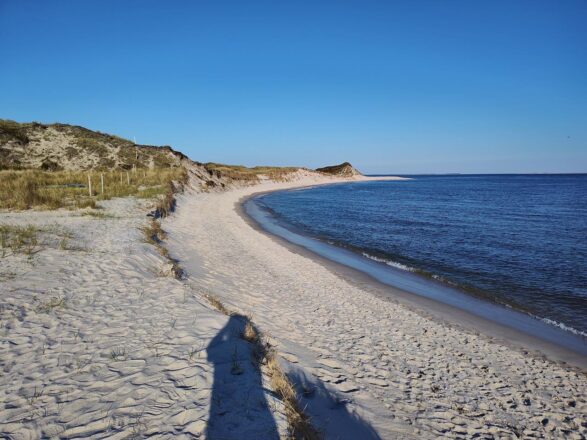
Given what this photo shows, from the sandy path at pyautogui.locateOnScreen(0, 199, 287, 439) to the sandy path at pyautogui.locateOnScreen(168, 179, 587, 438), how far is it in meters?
1.24

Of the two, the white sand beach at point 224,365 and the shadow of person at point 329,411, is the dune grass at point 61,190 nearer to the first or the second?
the white sand beach at point 224,365

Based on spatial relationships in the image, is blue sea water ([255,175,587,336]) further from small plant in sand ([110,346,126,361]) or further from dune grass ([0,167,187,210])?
dune grass ([0,167,187,210])

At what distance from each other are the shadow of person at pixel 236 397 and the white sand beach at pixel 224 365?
20 mm

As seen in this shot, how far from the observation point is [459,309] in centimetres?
1052

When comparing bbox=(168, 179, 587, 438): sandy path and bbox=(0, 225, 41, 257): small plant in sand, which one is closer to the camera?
bbox=(168, 179, 587, 438): sandy path

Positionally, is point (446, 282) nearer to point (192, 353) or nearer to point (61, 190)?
point (192, 353)

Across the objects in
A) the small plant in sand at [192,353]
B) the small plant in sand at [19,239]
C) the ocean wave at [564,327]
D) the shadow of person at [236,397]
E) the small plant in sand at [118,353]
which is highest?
the small plant in sand at [19,239]

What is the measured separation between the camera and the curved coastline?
8250 millimetres

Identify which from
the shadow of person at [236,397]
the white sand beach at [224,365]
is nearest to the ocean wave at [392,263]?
the white sand beach at [224,365]

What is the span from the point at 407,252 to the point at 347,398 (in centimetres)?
1316

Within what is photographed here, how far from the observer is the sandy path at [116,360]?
385 centimetres

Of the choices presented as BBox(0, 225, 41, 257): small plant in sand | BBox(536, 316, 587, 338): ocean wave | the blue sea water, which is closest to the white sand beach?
BBox(0, 225, 41, 257): small plant in sand

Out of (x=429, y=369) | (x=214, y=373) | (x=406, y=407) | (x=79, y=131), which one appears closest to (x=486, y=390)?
(x=429, y=369)

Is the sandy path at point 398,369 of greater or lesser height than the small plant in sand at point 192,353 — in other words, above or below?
below
